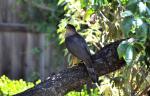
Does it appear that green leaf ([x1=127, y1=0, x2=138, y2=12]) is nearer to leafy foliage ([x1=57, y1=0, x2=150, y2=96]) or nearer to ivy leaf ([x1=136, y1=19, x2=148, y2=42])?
leafy foliage ([x1=57, y1=0, x2=150, y2=96])

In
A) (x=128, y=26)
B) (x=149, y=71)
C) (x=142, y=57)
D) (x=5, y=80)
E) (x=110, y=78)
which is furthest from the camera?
(x=5, y=80)

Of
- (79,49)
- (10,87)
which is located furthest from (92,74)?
(10,87)

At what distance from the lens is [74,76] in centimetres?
507

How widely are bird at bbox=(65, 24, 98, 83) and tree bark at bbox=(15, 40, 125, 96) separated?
8cm

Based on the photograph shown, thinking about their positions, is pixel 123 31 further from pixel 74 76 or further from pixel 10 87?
pixel 10 87

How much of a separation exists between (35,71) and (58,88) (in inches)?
217

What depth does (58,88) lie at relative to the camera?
5047mm

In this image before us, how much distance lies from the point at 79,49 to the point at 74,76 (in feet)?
1.09

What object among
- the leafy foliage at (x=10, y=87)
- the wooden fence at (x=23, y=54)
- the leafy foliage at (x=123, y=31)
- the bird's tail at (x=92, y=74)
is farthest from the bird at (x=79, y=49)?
the wooden fence at (x=23, y=54)

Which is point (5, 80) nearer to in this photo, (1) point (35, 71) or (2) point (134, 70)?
(2) point (134, 70)

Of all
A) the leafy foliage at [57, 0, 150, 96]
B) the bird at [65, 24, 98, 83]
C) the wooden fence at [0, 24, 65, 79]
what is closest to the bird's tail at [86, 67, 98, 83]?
the bird at [65, 24, 98, 83]

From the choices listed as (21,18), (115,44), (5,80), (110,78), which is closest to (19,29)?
(21,18)

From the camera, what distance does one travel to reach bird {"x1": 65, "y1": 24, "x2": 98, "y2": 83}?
16.5ft

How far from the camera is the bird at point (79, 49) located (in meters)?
5.04
